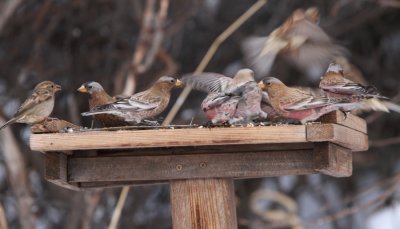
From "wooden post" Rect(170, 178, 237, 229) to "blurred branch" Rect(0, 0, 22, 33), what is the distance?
2.29 m

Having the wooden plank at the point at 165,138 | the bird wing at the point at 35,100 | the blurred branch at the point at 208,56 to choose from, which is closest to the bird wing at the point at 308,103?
the wooden plank at the point at 165,138

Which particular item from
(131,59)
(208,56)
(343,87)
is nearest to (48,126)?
(343,87)

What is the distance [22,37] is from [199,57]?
54.1 inches

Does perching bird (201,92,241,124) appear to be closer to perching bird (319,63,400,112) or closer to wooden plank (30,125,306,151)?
wooden plank (30,125,306,151)

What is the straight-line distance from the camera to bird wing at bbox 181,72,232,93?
4301 mm

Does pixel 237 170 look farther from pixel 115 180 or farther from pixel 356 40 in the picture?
pixel 356 40

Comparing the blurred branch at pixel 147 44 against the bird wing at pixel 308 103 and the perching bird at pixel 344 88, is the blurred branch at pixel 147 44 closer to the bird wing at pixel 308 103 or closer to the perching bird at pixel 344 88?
the perching bird at pixel 344 88

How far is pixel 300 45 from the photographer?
5.38 metres

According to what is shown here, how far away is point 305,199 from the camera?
316 inches

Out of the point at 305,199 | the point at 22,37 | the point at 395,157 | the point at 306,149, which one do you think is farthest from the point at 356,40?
the point at 306,149

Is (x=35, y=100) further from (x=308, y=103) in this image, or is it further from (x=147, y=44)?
(x=147, y=44)

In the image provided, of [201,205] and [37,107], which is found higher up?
[37,107]

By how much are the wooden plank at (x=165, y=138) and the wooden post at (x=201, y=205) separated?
351 millimetres

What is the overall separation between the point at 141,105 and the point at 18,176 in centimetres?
214
